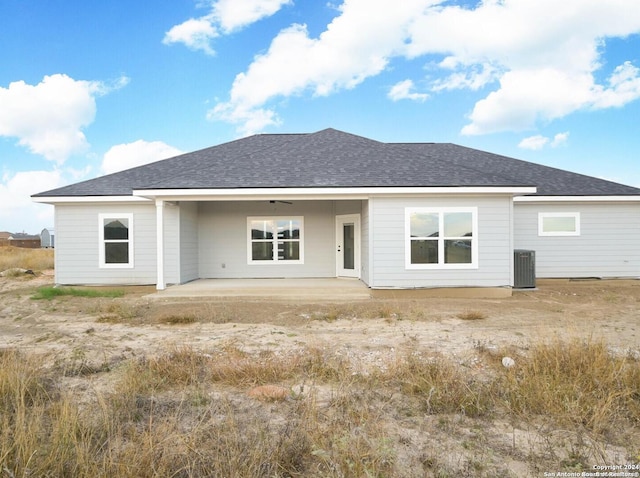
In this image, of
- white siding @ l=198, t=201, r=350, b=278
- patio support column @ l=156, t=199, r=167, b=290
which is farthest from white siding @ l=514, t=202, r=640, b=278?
patio support column @ l=156, t=199, r=167, b=290

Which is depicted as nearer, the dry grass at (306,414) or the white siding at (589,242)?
the dry grass at (306,414)

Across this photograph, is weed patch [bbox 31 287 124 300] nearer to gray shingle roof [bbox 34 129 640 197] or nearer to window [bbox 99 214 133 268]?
window [bbox 99 214 133 268]

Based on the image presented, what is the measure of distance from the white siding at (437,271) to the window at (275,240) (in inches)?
158

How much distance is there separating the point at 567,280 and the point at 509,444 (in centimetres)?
1210

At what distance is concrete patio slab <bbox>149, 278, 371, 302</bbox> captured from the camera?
10.5 m


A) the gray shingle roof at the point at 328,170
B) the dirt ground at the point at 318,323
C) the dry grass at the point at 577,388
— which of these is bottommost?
the dirt ground at the point at 318,323

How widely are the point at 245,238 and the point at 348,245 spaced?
3.72 metres

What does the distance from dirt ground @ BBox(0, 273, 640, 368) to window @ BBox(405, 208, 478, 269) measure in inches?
44.1

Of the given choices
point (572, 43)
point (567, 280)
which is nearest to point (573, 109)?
point (572, 43)

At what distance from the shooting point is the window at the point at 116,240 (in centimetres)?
1224

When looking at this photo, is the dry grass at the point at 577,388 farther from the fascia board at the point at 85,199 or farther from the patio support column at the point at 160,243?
the fascia board at the point at 85,199

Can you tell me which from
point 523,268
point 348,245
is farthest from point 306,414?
point 523,268

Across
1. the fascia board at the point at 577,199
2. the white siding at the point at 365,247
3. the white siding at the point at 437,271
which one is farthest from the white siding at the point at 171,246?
the fascia board at the point at 577,199

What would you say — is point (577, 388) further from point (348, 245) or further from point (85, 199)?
point (85, 199)
